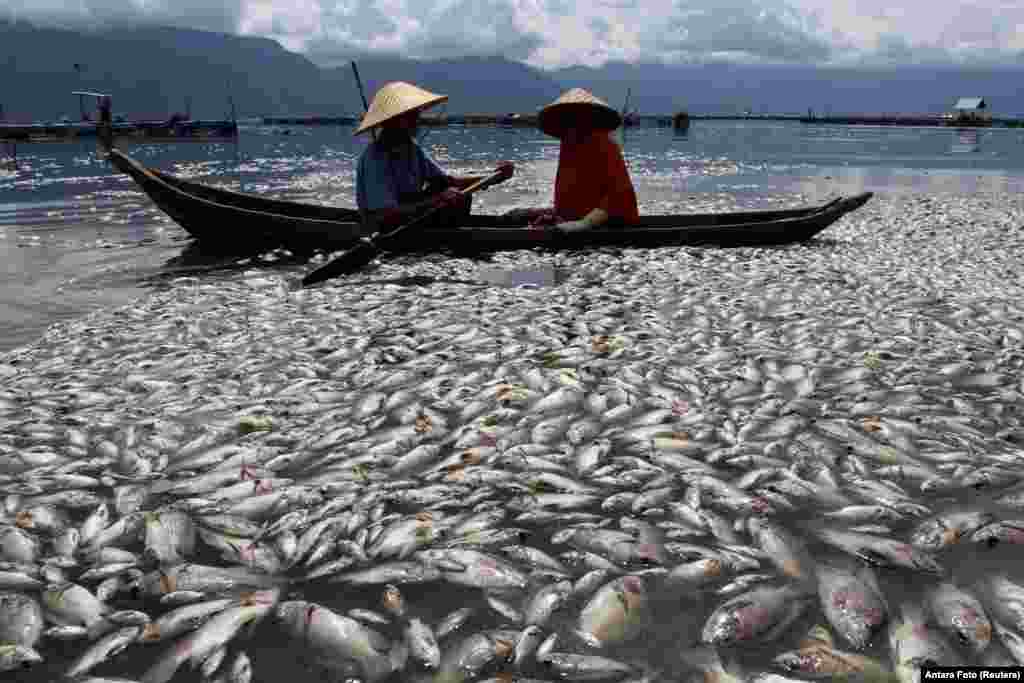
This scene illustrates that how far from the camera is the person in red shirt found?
11.4 m

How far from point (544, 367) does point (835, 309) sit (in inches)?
162

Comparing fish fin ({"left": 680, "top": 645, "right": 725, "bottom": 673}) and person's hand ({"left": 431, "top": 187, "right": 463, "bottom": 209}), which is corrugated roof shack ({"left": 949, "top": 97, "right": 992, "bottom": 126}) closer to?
person's hand ({"left": 431, "top": 187, "right": 463, "bottom": 209})

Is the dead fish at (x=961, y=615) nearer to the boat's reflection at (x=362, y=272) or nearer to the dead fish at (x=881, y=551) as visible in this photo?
the dead fish at (x=881, y=551)

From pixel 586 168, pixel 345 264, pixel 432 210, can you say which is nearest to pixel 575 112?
pixel 586 168

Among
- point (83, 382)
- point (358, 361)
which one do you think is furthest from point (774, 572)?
point (83, 382)

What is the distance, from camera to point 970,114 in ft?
518

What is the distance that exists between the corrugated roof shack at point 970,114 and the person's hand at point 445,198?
176 m

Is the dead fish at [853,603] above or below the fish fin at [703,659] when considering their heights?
above

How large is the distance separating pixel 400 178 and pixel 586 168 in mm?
3041

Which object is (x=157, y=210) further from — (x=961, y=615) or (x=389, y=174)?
(x=961, y=615)

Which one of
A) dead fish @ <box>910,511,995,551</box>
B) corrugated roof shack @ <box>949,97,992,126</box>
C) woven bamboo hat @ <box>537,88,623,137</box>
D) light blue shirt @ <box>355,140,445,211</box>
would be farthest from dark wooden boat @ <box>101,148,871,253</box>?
corrugated roof shack @ <box>949,97,992,126</box>

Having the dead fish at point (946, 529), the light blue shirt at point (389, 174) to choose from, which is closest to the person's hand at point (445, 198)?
the light blue shirt at point (389, 174)

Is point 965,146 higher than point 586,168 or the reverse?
higher

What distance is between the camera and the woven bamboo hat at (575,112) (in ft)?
36.5
